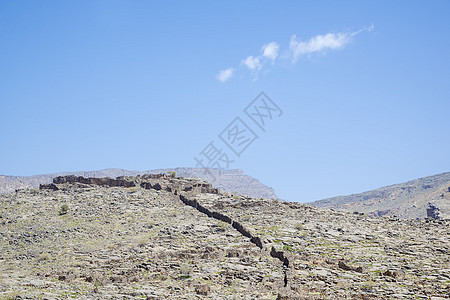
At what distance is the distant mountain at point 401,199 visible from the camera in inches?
4411

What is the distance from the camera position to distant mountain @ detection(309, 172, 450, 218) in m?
112

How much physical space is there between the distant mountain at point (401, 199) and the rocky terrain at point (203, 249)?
6872 centimetres

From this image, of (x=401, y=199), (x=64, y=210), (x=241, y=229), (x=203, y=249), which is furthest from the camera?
(x=401, y=199)

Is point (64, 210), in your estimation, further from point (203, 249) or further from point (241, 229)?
point (203, 249)

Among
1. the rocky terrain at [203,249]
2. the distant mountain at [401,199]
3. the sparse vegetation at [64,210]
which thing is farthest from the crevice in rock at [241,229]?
the distant mountain at [401,199]

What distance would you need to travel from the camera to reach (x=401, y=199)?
13300 cm

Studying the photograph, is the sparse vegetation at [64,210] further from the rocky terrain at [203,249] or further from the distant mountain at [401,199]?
the distant mountain at [401,199]

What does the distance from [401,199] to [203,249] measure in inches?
4547

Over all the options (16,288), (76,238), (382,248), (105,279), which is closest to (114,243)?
(76,238)

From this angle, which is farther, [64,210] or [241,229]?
[64,210]

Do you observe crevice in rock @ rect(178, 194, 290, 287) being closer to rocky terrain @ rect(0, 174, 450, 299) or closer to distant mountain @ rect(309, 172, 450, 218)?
rocky terrain @ rect(0, 174, 450, 299)

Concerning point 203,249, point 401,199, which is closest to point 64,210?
point 203,249

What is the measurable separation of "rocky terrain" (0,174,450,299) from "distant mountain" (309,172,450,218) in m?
68.7

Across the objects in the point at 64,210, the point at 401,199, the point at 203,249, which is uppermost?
the point at 401,199
